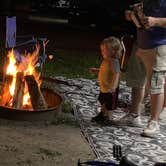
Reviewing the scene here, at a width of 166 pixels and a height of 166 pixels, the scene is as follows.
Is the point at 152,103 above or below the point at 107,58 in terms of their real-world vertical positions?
below

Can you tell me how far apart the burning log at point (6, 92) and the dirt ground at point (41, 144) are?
0.44m

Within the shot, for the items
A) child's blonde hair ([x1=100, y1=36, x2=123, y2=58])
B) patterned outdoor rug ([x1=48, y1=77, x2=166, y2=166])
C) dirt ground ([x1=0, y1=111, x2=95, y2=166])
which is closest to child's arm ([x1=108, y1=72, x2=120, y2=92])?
child's blonde hair ([x1=100, y1=36, x2=123, y2=58])

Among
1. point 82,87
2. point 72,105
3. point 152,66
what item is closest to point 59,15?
point 82,87

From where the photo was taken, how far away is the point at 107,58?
6004mm

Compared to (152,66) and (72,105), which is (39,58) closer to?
(72,105)

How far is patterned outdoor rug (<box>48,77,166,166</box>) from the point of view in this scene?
5.12 meters

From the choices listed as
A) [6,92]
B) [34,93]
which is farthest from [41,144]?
[6,92]

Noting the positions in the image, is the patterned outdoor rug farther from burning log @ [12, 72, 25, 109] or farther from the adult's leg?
burning log @ [12, 72, 25, 109]

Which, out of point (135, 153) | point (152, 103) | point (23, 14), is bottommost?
point (135, 153)

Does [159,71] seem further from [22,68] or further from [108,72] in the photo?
[22,68]

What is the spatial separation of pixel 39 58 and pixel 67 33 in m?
6.28

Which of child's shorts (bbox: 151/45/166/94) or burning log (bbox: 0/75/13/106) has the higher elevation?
child's shorts (bbox: 151/45/166/94)

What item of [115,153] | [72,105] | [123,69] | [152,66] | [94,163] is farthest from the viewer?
[72,105]

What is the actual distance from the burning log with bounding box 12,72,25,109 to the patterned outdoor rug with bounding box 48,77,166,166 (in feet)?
2.29
